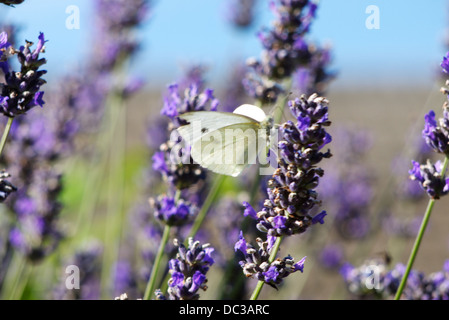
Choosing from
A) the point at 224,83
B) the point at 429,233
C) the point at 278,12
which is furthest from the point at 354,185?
the point at 429,233

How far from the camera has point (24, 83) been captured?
1607 millimetres

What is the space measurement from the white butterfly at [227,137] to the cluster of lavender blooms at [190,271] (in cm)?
47

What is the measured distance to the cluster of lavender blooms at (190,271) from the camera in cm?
156

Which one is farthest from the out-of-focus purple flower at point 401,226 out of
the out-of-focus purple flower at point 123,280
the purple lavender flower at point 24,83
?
the purple lavender flower at point 24,83

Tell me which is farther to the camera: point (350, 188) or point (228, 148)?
point (350, 188)

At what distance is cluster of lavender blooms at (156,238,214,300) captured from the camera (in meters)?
1.56

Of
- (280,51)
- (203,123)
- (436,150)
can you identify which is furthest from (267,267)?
(280,51)

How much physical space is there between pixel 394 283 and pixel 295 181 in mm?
1061

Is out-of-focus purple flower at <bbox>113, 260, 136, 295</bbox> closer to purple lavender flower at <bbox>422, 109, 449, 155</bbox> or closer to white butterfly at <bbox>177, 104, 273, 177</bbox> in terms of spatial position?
white butterfly at <bbox>177, 104, 273, 177</bbox>

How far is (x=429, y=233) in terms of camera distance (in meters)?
6.56

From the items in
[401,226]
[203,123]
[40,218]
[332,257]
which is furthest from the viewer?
[332,257]

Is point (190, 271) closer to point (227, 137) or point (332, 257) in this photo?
point (227, 137)

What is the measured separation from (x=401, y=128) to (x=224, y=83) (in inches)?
264
